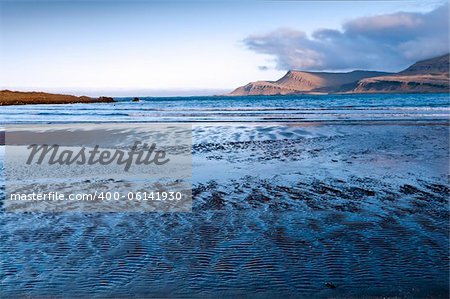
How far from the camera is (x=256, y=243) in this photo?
5906 millimetres

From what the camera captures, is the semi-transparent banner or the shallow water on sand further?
the semi-transparent banner

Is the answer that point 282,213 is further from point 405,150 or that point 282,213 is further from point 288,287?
point 405,150

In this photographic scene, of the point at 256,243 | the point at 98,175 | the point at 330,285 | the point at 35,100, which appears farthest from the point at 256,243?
the point at 35,100

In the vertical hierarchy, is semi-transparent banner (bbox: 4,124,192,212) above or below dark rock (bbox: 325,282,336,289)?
above

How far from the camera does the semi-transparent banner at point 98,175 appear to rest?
8.12 metres

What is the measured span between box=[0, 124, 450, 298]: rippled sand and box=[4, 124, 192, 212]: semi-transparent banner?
620 millimetres

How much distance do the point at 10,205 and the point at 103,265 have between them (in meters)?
3.81

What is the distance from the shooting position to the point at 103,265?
Answer: 5.14 meters

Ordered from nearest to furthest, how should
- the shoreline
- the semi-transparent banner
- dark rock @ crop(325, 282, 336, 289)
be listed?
dark rock @ crop(325, 282, 336, 289)
the semi-transparent banner
the shoreline

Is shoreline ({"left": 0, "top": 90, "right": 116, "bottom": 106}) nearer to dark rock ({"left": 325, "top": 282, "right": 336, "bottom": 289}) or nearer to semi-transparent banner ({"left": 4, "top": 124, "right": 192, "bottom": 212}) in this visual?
semi-transparent banner ({"left": 4, "top": 124, "right": 192, "bottom": 212})

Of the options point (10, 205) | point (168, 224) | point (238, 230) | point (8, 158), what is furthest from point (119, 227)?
point (8, 158)

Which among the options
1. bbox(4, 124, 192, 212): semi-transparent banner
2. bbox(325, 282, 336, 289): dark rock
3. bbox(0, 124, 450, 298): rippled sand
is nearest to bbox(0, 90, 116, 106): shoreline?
bbox(4, 124, 192, 212): semi-transparent banner

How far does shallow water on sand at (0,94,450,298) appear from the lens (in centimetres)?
465

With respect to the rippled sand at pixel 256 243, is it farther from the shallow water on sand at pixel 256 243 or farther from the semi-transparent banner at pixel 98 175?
the semi-transparent banner at pixel 98 175
